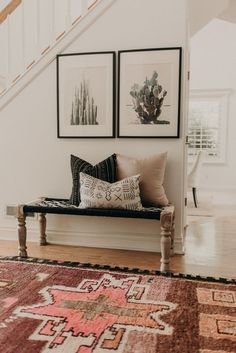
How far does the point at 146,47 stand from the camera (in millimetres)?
3227

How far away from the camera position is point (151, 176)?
3.11 metres

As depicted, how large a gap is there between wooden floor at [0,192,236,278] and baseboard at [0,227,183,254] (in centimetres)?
8

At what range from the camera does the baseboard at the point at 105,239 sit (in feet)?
10.9

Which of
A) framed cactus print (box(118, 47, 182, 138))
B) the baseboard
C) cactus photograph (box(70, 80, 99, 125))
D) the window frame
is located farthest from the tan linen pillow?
the window frame

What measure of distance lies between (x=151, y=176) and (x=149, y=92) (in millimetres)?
788

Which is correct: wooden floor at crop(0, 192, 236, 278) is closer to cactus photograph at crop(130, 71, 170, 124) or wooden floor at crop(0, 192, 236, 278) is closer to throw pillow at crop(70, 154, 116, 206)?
throw pillow at crop(70, 154, 116, 206)

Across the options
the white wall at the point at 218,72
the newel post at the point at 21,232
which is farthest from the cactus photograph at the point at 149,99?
the white wall at the point at 218,72

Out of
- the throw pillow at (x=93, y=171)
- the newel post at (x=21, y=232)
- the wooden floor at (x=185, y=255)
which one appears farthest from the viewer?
the throw pillow at (x=93, y=171)

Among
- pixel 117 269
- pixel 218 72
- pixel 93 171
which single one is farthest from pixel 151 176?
pixel 218 72

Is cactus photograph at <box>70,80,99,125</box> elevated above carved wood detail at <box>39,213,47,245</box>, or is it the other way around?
cactus photograph at <box>70,80,99,125</box>

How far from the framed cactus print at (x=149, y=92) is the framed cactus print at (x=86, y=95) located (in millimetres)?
115

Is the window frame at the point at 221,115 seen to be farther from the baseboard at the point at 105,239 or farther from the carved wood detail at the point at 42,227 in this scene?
the carved wood detail at the point at 42,227

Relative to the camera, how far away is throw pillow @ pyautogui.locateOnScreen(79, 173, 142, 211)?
2916mm

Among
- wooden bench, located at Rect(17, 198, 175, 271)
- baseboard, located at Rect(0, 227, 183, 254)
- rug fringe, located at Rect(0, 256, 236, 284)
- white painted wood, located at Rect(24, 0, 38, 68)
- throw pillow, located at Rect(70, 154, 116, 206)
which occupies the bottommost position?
rug fringe, located at Rect(0, 256, 236, 284)
